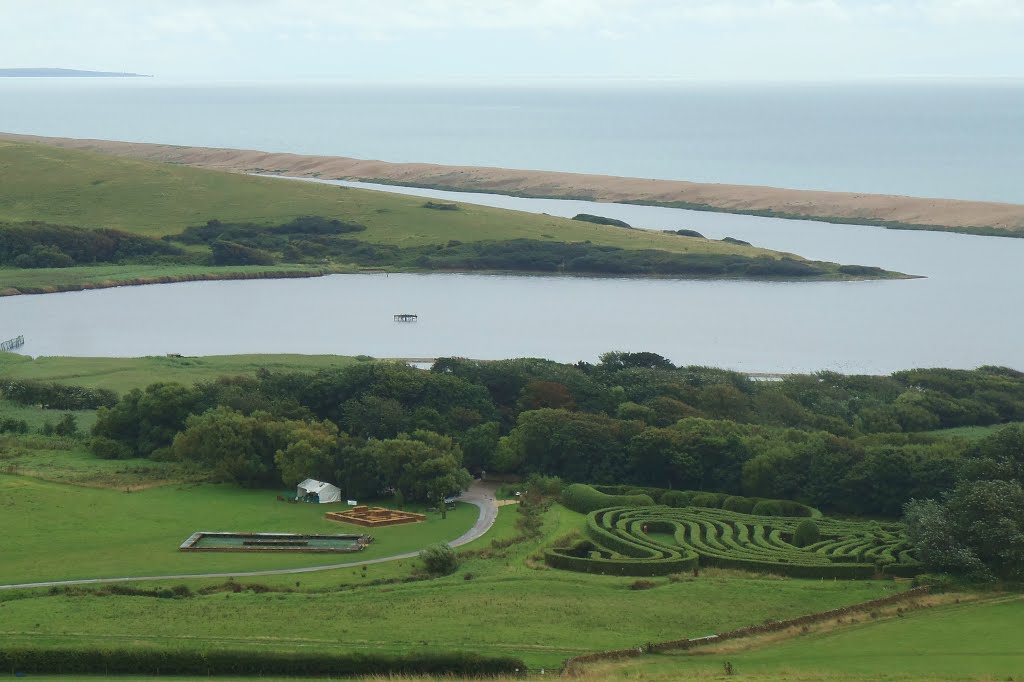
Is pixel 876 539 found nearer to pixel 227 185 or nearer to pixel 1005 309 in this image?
pixel 1005 309

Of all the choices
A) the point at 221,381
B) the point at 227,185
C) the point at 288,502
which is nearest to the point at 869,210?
the point at 227,185

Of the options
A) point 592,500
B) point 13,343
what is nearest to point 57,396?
point 13,343

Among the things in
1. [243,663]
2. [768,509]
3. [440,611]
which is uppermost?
[243,663]

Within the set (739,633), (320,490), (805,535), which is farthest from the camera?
(320,490)

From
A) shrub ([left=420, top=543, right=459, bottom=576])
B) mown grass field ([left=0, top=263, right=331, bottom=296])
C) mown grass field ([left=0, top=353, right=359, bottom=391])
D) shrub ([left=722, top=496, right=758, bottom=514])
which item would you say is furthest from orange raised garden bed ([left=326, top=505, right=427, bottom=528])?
mown grass field ([left=0, top=263, right=331, bottom=296])

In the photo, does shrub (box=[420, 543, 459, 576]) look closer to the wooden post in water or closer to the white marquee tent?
the white marquee tent

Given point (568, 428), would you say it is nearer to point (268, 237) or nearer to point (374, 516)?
point (374, 516)
